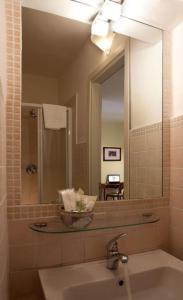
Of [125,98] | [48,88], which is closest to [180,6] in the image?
[125,98]

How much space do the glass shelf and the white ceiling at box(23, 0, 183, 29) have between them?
0.94 meters

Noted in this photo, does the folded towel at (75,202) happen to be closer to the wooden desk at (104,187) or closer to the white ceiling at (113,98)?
the wooden desk at (104,187)

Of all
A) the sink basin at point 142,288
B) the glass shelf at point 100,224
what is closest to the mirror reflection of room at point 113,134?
the glass shelf at point 100,224

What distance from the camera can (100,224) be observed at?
0.96m

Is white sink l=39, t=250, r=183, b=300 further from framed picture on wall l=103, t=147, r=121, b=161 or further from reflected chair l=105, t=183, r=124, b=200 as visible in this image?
framed picture on wall l=103, t=147, r=121, b=161

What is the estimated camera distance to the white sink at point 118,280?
33.3 inches

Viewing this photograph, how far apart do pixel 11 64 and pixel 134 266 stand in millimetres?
1003

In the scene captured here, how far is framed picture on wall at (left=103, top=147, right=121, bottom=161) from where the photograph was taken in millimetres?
1139

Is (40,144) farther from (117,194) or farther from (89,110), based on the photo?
(117,194)

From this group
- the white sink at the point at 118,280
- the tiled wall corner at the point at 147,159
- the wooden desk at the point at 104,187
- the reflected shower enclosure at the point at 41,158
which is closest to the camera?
the white sink at the point at 118,280

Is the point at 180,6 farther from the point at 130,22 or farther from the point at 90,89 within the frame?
the point at 90,89

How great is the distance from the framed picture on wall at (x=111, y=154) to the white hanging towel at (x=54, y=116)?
246mm

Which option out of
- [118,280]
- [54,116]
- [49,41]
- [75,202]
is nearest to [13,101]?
[54,116]

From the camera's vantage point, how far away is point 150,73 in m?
1.24
